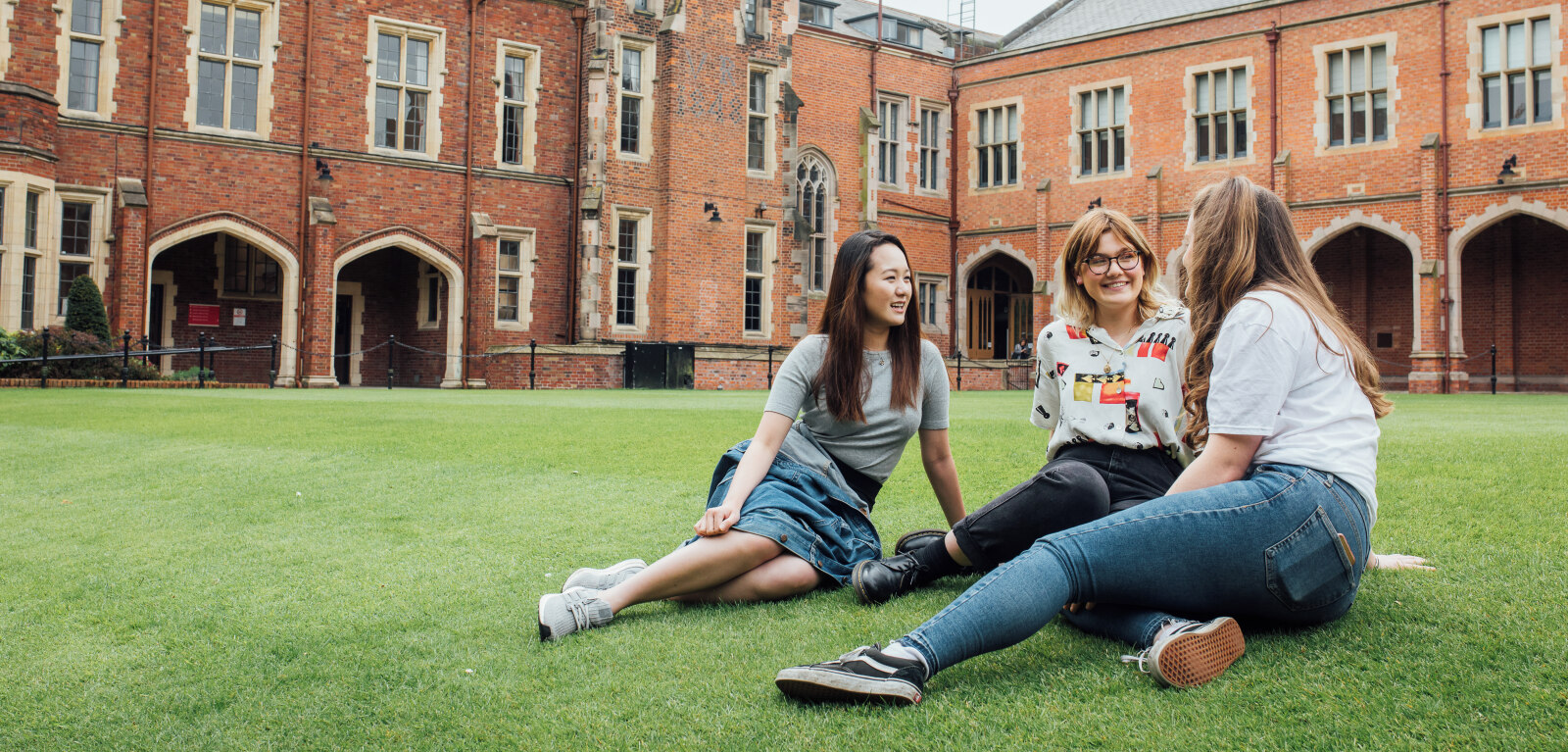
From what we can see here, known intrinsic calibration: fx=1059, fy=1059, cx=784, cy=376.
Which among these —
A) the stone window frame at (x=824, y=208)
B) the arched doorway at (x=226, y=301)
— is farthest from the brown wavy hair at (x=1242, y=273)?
the stone window frame at (x=824, y=208)

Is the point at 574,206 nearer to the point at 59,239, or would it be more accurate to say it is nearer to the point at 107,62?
the point at 107,62

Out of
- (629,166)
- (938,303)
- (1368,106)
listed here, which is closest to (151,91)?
(629,166)

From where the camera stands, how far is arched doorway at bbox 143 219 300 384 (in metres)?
18.5

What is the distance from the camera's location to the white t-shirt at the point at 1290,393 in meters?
2.26

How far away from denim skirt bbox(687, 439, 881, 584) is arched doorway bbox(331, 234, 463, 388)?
18086mm

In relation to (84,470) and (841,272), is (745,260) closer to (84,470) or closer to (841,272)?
(84,470)

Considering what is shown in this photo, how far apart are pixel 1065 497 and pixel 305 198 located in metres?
18.5

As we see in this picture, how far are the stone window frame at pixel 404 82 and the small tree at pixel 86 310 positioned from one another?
16.6ft

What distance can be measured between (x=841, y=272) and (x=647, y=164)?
18310 millimetres

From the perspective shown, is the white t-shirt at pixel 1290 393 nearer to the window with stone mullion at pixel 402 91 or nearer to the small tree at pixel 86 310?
the small tree at pixel 86 310

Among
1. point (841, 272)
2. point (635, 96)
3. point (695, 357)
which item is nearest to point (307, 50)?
point (635, 96)

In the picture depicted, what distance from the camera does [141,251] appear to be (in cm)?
1678

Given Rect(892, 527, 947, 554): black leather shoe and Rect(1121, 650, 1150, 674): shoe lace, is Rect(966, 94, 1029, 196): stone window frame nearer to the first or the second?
Rect(892, 527, 947, 554): black leather shoe

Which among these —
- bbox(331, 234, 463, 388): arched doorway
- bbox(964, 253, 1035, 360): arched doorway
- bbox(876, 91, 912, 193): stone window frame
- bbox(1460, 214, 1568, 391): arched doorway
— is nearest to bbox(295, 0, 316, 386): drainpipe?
bbox(331, 234, 463, 388): arched doorway
